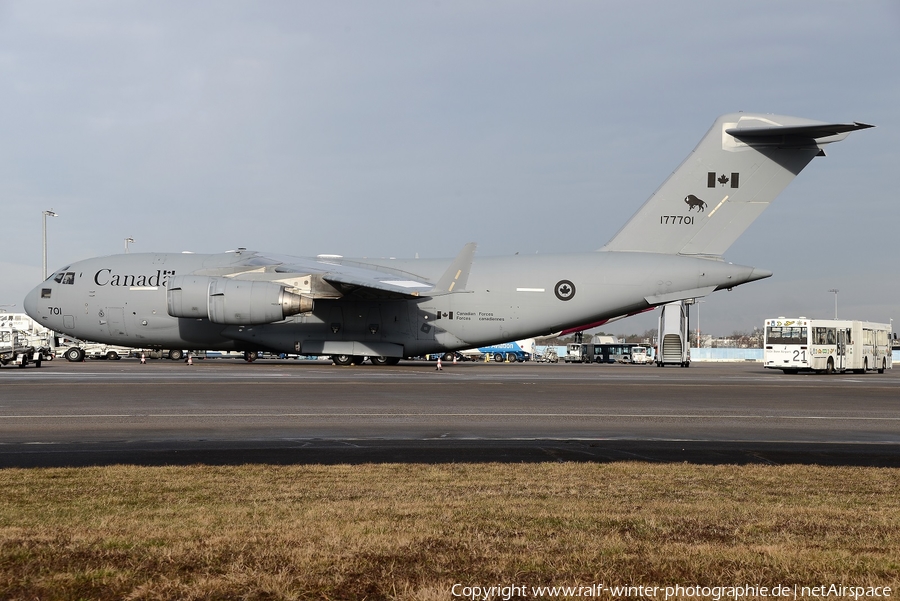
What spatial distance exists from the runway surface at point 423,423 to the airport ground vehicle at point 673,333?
142ft

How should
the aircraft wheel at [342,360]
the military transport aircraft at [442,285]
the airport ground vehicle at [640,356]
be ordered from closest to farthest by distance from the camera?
1. the military transport aircraft at [442,285]
2. the aircraft wheel at [342,360]
3. the airport ground vehicle at [640,356]

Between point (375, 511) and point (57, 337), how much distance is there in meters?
59.5

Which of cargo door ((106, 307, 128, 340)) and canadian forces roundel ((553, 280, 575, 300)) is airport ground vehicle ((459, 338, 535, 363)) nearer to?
canadian forces roundel ((553, 280, 575, 300))

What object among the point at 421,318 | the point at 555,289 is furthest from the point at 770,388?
the point at 421,318

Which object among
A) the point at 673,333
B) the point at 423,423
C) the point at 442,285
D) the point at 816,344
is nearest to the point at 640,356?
the point at 673,333

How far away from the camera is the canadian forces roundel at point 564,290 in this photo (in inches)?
1390

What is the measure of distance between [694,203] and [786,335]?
51.3 feet

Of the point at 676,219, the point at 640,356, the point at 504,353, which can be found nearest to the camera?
the point at 676,219

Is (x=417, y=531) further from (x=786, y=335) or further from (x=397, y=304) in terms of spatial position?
(x=786, y=335)

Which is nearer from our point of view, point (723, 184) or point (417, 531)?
→ point (417, 531)

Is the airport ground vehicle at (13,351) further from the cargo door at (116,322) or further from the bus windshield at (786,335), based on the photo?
the bus windshield at (786,335)

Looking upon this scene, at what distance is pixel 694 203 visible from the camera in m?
Answer: 34.6

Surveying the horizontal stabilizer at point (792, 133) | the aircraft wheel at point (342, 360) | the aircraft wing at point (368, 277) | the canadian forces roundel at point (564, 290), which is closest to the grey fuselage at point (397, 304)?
the canadian forces roundel at point (564, 290)

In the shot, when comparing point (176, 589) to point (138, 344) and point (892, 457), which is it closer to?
point (892, 457)
